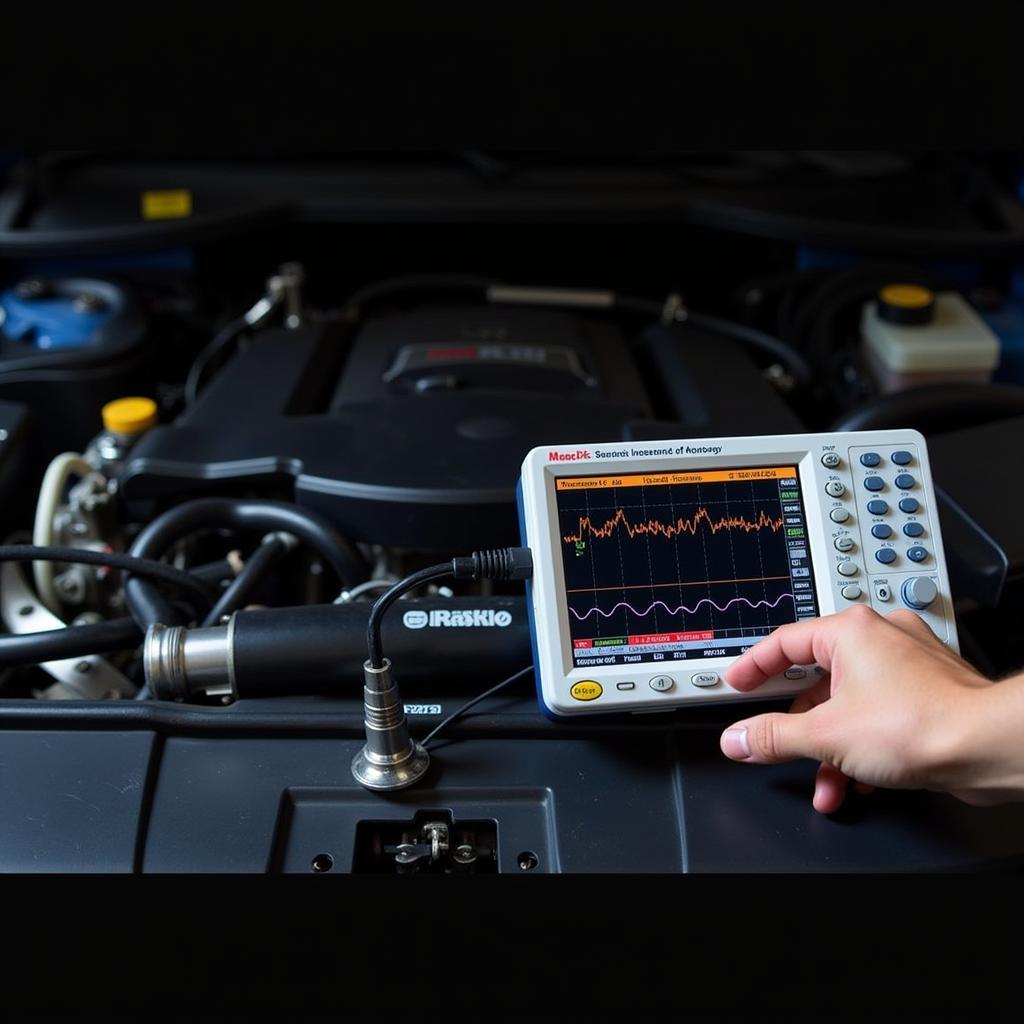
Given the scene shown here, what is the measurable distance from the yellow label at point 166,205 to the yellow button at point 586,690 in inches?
42.3

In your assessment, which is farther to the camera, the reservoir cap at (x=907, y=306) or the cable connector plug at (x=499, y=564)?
the reservoir cap at (x=907, y=306)

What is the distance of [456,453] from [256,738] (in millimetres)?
369

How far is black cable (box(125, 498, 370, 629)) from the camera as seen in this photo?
107 cm

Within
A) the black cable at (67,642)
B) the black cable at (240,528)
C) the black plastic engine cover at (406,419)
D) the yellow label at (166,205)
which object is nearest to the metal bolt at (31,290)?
the yellow label at (166,205)

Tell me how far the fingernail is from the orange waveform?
16 centimetres

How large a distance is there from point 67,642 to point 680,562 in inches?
21.5

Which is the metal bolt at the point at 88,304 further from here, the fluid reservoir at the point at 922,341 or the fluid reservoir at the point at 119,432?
the fluid reservoir at the point at 922,341

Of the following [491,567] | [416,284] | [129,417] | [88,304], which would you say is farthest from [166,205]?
[491,567]

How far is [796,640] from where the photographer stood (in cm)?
87

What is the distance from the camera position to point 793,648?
2.85 feet

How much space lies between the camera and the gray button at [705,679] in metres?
0.90

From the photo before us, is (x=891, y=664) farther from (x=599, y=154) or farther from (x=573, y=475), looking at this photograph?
(x=599, y=154)

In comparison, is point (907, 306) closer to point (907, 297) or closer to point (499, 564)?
point (907, 297)

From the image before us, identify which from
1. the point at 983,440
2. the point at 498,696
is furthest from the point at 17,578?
the point at 983,440
